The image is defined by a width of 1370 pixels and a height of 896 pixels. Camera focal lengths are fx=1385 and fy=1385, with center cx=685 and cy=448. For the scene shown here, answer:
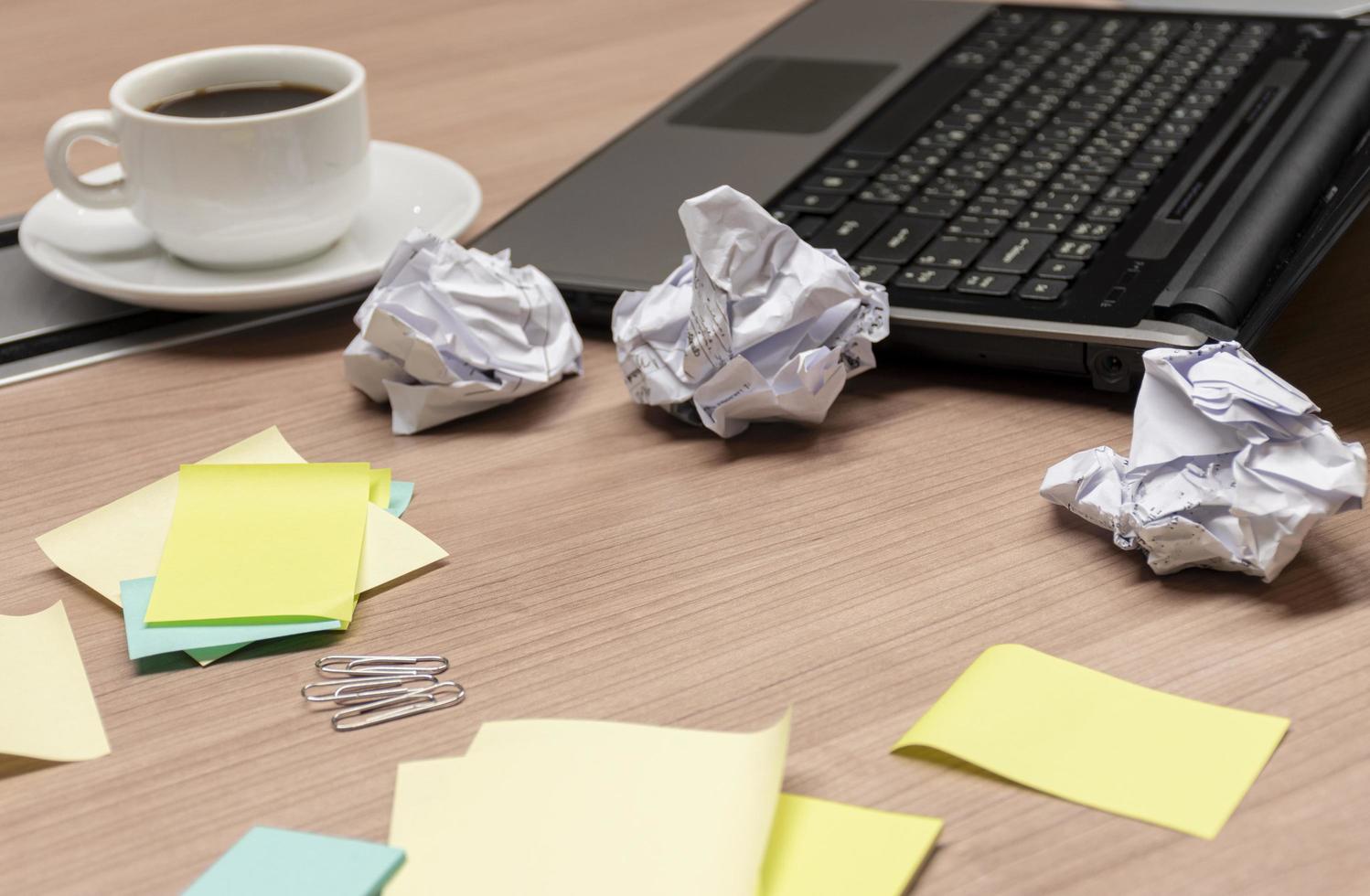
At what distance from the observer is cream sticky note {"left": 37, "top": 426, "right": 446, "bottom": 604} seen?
510 mm

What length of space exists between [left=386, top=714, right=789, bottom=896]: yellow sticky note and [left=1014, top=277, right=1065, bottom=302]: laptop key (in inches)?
10.0

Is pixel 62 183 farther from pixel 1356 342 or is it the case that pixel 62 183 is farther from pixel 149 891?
pixel 1356 342

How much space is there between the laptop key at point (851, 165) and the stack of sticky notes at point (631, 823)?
0.39 metres

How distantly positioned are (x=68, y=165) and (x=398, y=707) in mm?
415

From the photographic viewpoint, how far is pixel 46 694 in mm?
452

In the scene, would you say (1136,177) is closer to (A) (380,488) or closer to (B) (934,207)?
(B) (934,207)

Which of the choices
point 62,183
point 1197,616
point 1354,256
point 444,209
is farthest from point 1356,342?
point 62,183

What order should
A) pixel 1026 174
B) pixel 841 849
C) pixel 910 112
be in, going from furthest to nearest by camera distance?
pixel 910 112 → pixel 1026 174 → pixel 841 849

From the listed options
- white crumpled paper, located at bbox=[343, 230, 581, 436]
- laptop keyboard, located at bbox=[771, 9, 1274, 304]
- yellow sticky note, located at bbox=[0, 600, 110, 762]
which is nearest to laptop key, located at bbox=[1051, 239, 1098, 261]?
laptop keyboard, located at bbox=[771, 9, 1274, 304]

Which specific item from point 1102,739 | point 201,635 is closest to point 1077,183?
point 1102,739

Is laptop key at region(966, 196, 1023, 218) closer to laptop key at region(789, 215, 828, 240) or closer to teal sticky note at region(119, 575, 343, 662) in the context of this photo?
laptop key at region(789, 215, 828, 240)

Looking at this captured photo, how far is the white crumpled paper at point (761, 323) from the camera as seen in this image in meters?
0.57

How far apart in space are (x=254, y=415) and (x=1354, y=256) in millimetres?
549

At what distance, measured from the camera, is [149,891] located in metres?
0.38
